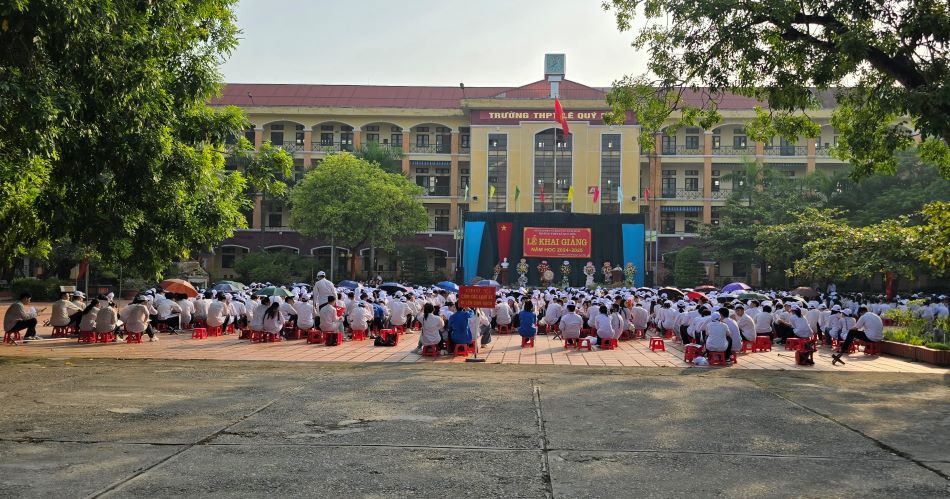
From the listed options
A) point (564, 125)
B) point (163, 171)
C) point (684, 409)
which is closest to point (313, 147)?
point (564, 125)

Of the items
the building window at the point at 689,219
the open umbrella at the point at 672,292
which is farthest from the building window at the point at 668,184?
the open umbrella at the point at 672,292

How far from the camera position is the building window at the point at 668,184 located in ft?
170

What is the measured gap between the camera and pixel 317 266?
45656mm

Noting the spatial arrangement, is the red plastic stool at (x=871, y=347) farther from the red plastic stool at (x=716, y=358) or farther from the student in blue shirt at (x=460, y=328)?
the student in blue shirt at (x=460, y=328)

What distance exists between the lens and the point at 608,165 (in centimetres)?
4925

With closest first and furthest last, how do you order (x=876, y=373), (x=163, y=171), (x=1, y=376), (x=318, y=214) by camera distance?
(x=1, y=376)
(x=163, y=171)
(x=876, y=373)
(x=318, y=214)

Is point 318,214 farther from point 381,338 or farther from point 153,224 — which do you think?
point 153,224

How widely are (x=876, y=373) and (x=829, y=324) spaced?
4.62 m

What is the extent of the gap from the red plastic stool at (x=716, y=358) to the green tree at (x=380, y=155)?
113 ft

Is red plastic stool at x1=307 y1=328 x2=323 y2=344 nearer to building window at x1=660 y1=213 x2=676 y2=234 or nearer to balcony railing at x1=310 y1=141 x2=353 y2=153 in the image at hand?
balcony railing at x1=310 y1=141 x2=353 y2=153

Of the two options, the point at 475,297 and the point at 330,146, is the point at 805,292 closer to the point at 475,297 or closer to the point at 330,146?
the point at 475,297

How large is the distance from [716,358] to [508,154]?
36.6 meters

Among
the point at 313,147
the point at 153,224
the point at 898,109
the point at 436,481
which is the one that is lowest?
the point at 436,481

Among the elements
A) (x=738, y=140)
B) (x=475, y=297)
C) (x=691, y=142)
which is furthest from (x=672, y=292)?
(x=738, y=140)
